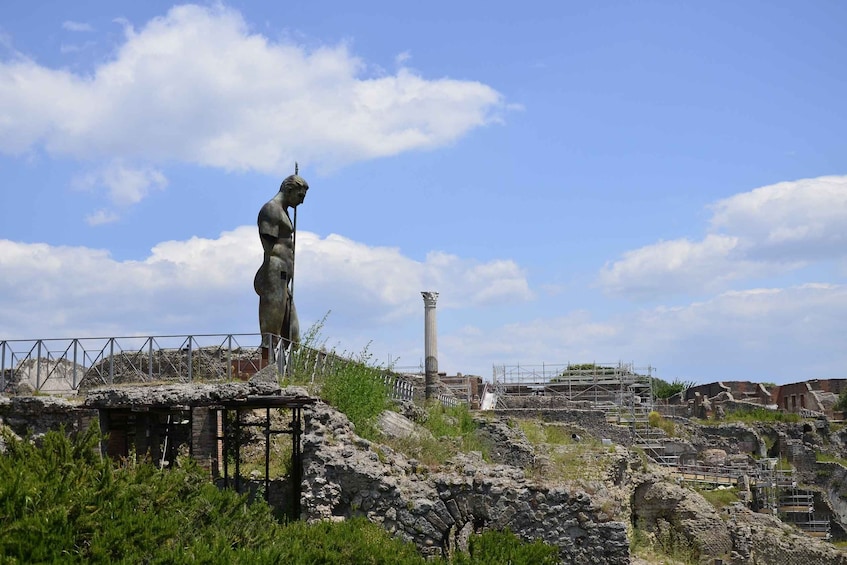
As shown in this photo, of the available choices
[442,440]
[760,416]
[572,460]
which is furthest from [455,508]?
[760,416]

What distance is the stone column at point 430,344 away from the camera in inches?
1153

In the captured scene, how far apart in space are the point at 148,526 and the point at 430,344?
20560mm

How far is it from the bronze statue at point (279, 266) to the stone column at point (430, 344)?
36.0ft

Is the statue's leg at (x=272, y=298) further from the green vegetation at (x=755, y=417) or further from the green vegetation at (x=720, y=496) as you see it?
the green vegetation at (x=755, y=417)

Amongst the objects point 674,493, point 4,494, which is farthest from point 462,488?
point 674,493

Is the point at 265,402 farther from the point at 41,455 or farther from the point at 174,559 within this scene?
the point at 174,559

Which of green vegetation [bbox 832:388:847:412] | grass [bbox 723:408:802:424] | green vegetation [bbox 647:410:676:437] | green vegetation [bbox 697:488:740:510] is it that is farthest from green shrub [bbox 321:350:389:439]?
green vegetation [bbox 832:388:847:412]

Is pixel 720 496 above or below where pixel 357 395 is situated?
below

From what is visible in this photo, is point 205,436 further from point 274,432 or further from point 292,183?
point 292,183

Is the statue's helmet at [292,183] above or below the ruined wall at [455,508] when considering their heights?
above

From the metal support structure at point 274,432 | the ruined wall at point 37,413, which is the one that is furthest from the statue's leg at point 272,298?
the ruined wall at point 37,413

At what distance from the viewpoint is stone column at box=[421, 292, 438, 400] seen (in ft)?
96.1

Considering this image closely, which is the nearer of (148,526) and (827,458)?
(148,526)

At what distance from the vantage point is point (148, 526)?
365 inches
